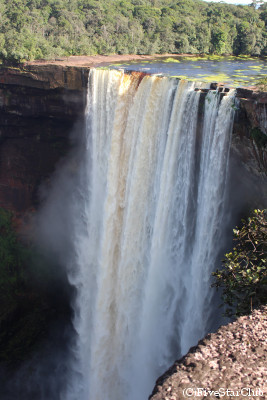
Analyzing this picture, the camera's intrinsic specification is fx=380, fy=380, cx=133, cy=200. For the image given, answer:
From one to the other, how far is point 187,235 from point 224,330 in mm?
6082

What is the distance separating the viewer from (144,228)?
42.8 ft

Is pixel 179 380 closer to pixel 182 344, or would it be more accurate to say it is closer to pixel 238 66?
pixel 182 344

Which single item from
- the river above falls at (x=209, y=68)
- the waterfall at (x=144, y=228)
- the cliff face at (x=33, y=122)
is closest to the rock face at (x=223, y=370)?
the waterfall at (x=144, y=228)

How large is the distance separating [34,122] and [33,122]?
5 centimetres

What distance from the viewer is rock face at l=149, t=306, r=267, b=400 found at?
15.8 feet

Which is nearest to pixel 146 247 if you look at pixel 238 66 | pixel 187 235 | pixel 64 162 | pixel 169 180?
pixel 187 235

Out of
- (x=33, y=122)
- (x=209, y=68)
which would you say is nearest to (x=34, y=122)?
(x=33, y=122)

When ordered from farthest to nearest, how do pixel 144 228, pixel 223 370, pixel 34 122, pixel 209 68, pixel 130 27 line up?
pixel 130 27 → pixel 209 68 → pixel 34 122 → pixel 144 228 → pixel 223 370

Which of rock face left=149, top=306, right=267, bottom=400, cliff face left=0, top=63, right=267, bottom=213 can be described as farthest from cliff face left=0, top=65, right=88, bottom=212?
rock face left=149, top=306, right=267, bottom=400

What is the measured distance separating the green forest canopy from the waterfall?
30.8 feet

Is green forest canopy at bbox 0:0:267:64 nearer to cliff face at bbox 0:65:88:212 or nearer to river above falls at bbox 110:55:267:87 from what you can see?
river above falls at bbox 110:55:267:87

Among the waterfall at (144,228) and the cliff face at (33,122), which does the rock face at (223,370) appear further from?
the cliff face at (33,122)

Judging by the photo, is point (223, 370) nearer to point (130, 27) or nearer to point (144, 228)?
point (144, 228)

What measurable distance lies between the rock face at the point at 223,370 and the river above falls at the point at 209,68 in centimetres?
1074
